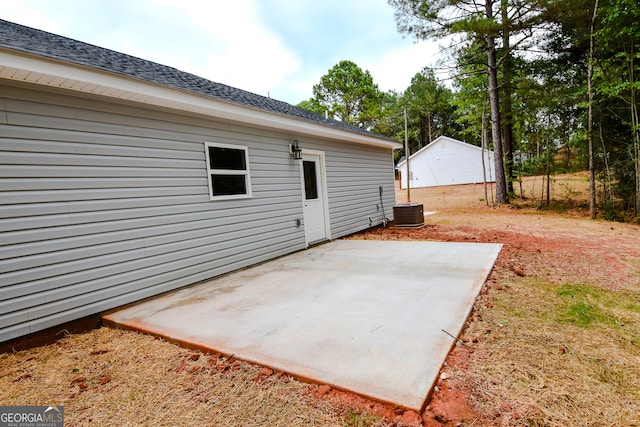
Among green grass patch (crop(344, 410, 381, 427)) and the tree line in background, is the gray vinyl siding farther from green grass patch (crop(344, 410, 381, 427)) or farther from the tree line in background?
the tree line in background

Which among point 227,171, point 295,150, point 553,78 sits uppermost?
point 553,78

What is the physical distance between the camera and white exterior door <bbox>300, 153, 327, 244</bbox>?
637cm

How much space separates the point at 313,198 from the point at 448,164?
2096 cm

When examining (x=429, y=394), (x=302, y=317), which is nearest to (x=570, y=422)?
(x=429, y=394)

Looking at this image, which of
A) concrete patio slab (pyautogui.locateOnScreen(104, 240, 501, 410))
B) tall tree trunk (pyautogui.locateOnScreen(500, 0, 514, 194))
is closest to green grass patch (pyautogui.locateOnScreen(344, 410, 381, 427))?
concrete patio slab (pyautogui.locateOnScreen(104, 240, 501, 410))

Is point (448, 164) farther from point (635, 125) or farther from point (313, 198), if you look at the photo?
point (313, 198)

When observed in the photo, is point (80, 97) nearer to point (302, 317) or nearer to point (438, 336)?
point (302, 317)

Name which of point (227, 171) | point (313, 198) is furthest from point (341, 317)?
point (313, 198)

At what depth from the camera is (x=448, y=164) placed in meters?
24.3

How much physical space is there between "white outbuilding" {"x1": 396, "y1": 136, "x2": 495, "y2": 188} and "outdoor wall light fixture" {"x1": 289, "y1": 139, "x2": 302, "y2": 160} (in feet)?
66.7

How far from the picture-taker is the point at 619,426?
1438mm
